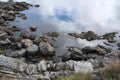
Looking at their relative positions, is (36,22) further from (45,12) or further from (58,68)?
(58,68)

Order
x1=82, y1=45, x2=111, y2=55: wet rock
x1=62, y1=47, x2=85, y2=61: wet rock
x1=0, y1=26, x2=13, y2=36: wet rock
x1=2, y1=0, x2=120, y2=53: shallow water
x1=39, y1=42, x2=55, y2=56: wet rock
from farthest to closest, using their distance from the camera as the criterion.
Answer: x1=2, y1=0, x2=120, y2=53: shallow water, x1=0, y1=26, x2=13, y2=36: wet rock, x1=82, y1=45, x2=111, y2=55: wet rock, x1=39, y1=42, x2=55, y2=56: wet rock, x1=62, y1=47, x2=85, y2=61: wet rock

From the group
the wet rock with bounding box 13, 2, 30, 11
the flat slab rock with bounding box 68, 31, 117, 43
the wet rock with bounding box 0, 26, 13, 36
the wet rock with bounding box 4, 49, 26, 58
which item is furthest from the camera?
the wet rock with bounding box 13, 2, 30, 11

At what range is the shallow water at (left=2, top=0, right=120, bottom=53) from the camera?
2409cm

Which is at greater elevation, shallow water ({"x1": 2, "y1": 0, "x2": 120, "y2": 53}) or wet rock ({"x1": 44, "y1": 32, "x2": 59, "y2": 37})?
shallow water ({"x1": 2, "y1": 0, "x2": 120, "y2": 53})

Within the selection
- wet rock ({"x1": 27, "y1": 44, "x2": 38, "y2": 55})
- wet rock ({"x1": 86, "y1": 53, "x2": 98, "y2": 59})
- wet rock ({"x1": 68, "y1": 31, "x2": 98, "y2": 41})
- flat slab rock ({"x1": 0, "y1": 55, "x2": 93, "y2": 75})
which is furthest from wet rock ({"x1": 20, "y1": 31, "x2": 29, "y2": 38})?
flat slab rock ({"x1": 0, "y1": 55, "x2": 93, "y2": 75})

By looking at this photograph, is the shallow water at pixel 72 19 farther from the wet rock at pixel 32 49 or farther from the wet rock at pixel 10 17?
the wet rock at pixel 32 49

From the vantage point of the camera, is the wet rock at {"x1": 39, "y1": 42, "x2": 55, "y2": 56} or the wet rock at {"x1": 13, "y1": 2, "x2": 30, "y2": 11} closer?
the wet rock at {"x1": 39, "y1": 42, "x2": 55, "y2": 56}

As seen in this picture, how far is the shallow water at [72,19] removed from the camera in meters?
24.1

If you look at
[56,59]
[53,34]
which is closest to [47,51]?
[56,59]

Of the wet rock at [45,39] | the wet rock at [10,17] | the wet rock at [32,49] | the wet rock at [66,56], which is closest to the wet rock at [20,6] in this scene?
the wet rock at [10,17]

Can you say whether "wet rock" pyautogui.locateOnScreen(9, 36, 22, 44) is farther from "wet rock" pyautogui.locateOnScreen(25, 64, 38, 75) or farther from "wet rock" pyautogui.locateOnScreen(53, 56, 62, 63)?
"wet rock" pyautogui.locateOnScreen(25, 64, 38, 75)

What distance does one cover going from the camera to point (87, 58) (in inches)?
722

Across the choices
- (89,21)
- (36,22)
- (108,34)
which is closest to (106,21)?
(89,21)

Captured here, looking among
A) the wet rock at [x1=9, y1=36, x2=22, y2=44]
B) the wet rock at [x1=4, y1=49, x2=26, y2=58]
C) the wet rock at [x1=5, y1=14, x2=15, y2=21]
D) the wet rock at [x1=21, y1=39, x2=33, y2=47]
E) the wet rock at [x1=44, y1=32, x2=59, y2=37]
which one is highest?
the wet rock at [x1=5, y1=14, x2=15, y2=21]
